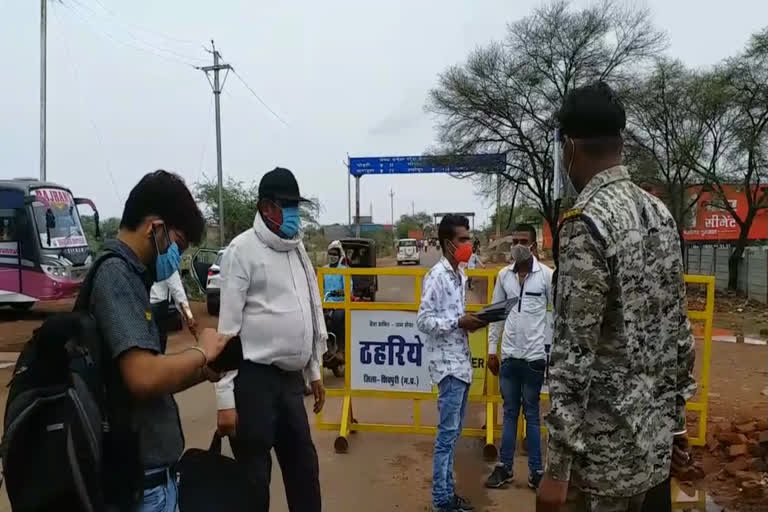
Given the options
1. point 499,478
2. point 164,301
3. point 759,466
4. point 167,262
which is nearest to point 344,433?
point 499,478

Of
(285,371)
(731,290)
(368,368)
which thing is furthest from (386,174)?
(285,371)

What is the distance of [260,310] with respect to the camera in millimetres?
2998

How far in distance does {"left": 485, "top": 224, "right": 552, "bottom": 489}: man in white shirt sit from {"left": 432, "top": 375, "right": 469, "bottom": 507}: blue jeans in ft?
2.24

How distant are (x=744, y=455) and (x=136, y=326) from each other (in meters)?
4.64

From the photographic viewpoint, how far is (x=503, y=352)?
4469 mm

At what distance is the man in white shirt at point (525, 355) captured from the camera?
172 inches

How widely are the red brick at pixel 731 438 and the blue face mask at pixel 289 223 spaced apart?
4.00 meters

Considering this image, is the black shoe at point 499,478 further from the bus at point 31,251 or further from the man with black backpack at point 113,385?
the bus at point 31,251

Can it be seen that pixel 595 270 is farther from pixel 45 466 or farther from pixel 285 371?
pixel 285 371

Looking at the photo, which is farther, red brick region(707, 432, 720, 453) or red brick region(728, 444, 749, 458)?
red brick region(707, 432, 720, 453)

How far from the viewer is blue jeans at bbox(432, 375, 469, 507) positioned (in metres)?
3.85

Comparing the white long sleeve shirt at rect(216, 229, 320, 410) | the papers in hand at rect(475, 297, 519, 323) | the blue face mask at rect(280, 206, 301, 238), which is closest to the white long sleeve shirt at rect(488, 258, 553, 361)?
the papers in hand at rect(475, 297, 519, 323)

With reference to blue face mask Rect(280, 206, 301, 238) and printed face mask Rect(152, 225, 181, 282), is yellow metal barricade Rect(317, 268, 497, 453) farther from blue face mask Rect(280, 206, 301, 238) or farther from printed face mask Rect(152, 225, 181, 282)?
printed face mask Rect(152, 225, 181, 282)

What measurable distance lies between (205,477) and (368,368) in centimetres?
327
